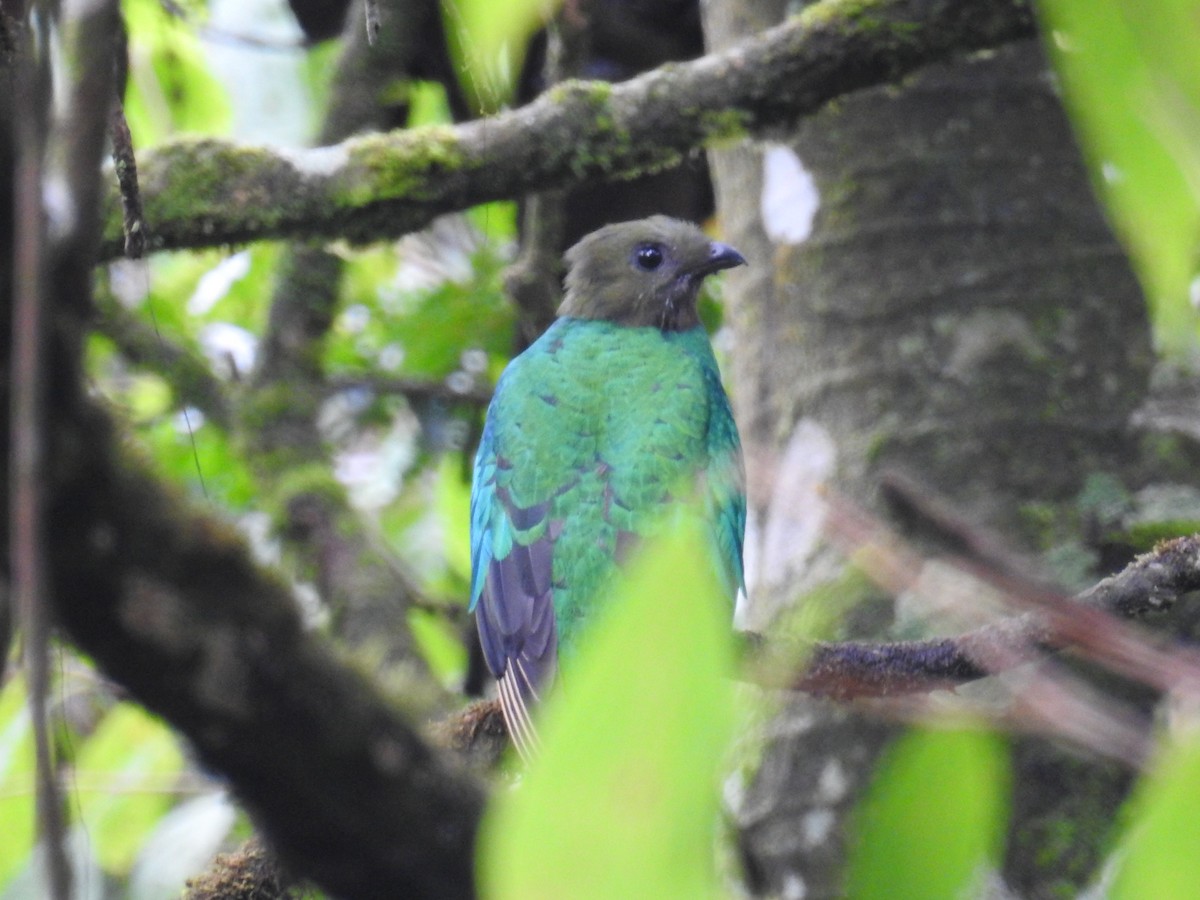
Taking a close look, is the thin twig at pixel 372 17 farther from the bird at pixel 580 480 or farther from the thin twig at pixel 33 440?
the bird at pixel 580 480

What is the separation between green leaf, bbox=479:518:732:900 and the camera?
3.00 feet

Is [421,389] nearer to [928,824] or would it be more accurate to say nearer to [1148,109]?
[928,824]

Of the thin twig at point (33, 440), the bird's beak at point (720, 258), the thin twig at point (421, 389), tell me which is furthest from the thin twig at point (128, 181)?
the thin twig at point (421, 389)

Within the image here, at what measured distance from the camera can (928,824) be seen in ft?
4.32

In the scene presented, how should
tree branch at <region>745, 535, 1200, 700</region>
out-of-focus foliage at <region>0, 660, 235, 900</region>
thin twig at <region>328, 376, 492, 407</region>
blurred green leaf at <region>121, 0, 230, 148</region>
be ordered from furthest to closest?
thin twig at <region>328, 376, 492, 407</region> < blurred green leaf at <region>121, 0, 230, 148</region> < out-of-focus foliage at <region>0, 660, 235, 900</region> < tree branch at <region>745, 535, 1200, 700</region>

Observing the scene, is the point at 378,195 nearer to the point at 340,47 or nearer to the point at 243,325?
the point at 340,47

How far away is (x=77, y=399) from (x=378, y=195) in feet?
8.26

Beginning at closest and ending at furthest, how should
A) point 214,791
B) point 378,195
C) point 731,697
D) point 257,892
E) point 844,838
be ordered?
point 731,697, point 257,892, point 378,195, point 844,838, point 214,791

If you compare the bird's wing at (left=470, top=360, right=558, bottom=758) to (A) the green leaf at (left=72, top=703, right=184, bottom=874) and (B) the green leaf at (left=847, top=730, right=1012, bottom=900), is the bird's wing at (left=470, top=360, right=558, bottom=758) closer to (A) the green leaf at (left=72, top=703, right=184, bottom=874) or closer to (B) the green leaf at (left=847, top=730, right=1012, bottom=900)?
(A) the green leaf at (left=72, top=703, right=184, bottom=874)

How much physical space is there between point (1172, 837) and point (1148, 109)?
51cm

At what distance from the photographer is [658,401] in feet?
14.5

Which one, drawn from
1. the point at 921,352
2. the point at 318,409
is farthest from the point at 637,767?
the point at 318,409

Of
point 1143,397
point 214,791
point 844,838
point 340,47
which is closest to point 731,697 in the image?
point 844,838

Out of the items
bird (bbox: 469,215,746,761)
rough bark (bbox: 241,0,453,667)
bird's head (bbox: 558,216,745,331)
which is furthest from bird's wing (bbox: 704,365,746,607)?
rough bark (bbox: 241,0,453,667)
